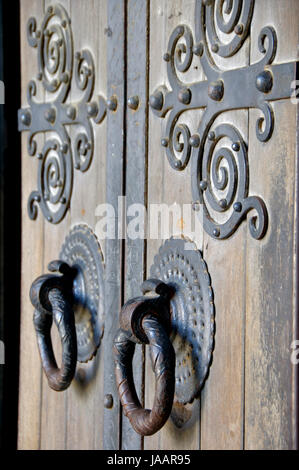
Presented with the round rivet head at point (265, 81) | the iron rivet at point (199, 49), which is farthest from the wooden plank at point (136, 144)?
the round rivet head at point (265, 81)

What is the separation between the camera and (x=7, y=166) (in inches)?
46.1

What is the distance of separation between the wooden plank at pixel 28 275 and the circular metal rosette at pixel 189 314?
1.16 feet

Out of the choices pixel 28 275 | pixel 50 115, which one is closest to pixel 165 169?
pixel 50 115

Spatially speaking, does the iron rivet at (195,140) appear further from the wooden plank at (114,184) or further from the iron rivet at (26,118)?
the iron rivet at (26,118)

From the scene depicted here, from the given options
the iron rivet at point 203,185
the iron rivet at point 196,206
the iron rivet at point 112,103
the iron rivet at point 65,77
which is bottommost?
the iron rivet at point 196,206

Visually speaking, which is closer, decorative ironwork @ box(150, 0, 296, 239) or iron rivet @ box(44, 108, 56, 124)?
decorative ironwork @ box(150, 0, 296, 239)

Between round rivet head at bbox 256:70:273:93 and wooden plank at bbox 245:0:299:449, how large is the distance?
2 cm

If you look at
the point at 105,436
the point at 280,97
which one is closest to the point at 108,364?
the point at 105,436

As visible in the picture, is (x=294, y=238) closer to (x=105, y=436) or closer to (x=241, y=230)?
(x=241, y=230)

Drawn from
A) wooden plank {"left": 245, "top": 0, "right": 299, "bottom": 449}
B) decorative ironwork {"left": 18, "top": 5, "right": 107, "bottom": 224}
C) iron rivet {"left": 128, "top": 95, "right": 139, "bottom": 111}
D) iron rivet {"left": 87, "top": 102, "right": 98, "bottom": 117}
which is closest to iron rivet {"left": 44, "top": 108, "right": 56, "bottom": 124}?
decorative ironwork {"left": 18, "top": 5, "right": 107, "bottom": 224}

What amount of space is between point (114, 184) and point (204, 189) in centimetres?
18

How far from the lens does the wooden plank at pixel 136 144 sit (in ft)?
2.81

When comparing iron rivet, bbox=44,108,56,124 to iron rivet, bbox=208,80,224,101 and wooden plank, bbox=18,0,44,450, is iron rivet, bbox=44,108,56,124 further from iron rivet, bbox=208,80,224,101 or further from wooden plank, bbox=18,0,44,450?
iron rivet, bbox=208,80,224,101

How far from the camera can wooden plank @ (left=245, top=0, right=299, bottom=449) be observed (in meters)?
0.65
